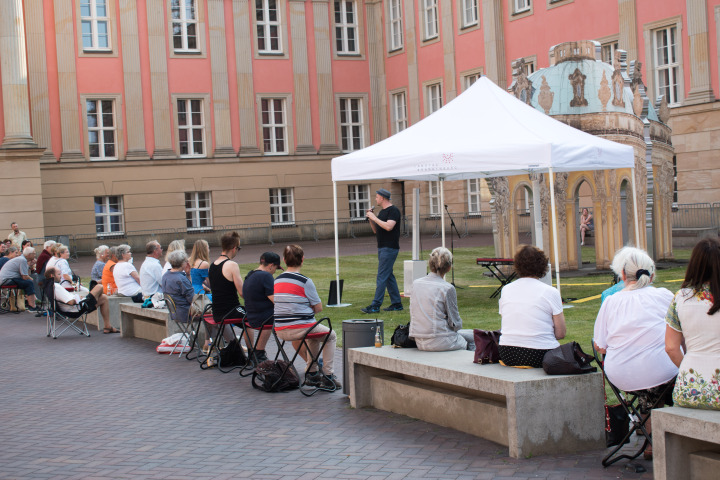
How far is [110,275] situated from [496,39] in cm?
2414

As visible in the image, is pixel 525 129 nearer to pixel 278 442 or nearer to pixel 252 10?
pixel 278 442

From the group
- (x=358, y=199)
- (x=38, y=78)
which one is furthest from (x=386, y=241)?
(x=358, y=199)

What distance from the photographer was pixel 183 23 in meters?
39.7

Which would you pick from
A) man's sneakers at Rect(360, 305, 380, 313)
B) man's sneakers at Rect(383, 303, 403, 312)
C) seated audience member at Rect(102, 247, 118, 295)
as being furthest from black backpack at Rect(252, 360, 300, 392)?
seated audience member at Rect(102, 247, 118, 295)

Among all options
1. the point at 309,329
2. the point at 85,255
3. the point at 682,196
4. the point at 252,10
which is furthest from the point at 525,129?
the point at 252,10

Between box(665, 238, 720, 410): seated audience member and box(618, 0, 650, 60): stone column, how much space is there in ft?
88.5

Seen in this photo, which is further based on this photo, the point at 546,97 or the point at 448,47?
the point at 448,47

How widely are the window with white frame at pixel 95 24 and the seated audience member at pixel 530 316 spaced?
111 ft

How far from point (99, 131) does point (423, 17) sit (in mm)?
14571

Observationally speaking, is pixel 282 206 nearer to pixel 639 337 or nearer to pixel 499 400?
pixel 499 400

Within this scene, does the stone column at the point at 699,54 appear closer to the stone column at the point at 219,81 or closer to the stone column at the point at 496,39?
the stone column at the point at 496,39

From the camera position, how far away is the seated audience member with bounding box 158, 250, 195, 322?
12.5m

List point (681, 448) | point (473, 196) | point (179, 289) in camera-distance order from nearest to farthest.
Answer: point (681, 448)
point (179, 289)
point (473, 196)

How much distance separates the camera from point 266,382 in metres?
9.85
